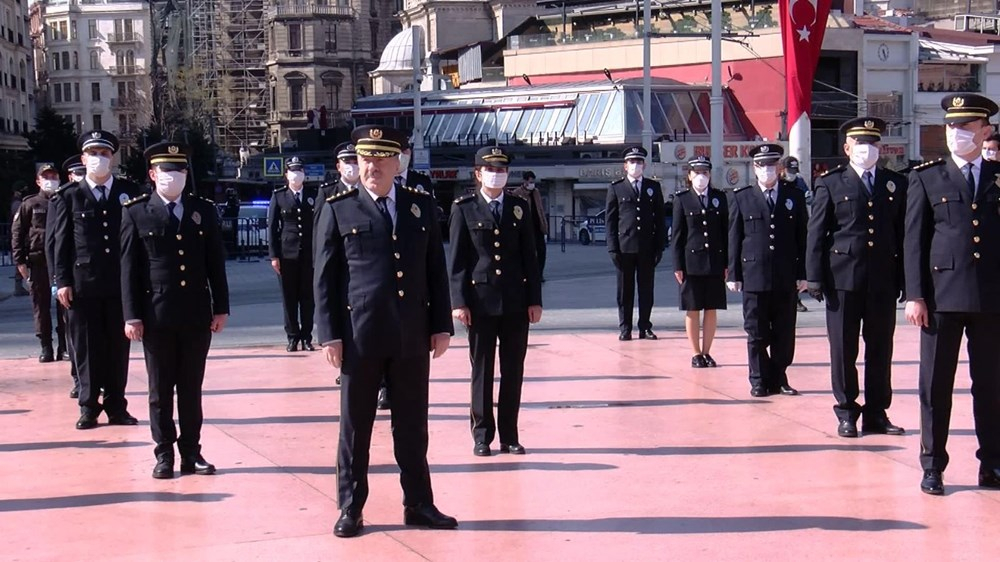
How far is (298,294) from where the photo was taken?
16.1 metres

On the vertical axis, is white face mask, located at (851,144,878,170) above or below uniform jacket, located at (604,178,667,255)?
above

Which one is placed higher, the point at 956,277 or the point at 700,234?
the point at 956,277

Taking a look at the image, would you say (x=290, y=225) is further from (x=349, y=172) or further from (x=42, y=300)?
(x=349, y=172)

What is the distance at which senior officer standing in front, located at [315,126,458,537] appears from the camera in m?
7.77

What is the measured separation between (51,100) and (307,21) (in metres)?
32.8

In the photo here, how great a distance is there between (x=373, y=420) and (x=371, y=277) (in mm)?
801

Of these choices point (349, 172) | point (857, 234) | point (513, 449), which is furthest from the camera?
point (349, 172)

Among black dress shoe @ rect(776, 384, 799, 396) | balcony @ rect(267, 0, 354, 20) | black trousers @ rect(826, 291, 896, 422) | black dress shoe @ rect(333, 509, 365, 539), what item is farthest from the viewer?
balcony @ rect(267, 0, 354, 20)

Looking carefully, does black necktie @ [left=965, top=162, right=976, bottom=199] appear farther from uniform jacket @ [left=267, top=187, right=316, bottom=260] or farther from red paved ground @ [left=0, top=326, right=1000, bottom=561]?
uniform jacket @ [left=267, top=187, right=316, bottom=260]

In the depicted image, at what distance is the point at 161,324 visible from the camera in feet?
31.1

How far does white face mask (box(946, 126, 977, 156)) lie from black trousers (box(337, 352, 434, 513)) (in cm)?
346

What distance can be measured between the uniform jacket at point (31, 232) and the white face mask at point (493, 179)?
739cm

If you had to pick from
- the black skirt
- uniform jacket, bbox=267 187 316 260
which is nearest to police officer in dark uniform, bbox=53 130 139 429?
uniform jacket, bbox=267 187 316 260

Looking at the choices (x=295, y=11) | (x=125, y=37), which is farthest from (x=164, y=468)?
(x=125, y=37)
